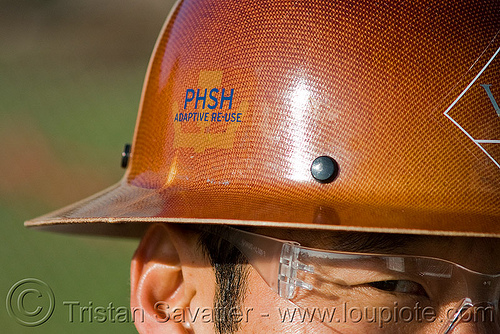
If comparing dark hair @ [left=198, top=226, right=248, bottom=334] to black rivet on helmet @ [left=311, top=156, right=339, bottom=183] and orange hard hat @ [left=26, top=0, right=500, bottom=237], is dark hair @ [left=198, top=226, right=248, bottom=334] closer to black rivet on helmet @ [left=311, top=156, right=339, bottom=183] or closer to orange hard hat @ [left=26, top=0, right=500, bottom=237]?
orange hard hat @ [left=26, top=0, right=500, bottom=237]

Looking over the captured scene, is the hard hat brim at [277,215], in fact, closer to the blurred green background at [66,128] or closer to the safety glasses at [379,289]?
the safety glasses at [379,289]

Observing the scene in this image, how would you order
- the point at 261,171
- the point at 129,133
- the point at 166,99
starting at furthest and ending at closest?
1. the point at 129,133
2. the point at 166,99
3. the point at 261,171

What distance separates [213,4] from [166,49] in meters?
0.30

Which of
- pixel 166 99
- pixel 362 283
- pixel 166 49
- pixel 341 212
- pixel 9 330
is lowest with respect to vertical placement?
pixel 9 330

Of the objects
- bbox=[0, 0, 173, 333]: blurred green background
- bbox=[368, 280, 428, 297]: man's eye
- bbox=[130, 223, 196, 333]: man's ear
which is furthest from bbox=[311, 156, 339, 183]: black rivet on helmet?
bbox=[0, 0, 173, 333]: blurred green background

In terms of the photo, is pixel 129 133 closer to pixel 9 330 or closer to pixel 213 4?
pixel 9 330

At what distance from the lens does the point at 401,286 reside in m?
2.28

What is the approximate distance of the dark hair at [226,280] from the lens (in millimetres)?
2438

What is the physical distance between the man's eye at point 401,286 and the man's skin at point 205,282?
0.10m

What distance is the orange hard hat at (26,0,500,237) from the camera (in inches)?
81.8

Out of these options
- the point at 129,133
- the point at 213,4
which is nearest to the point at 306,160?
Answer: the point at 213,4

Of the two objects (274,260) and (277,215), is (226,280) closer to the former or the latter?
(274,260)

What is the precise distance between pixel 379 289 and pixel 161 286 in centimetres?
86

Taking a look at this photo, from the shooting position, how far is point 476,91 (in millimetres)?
2113
